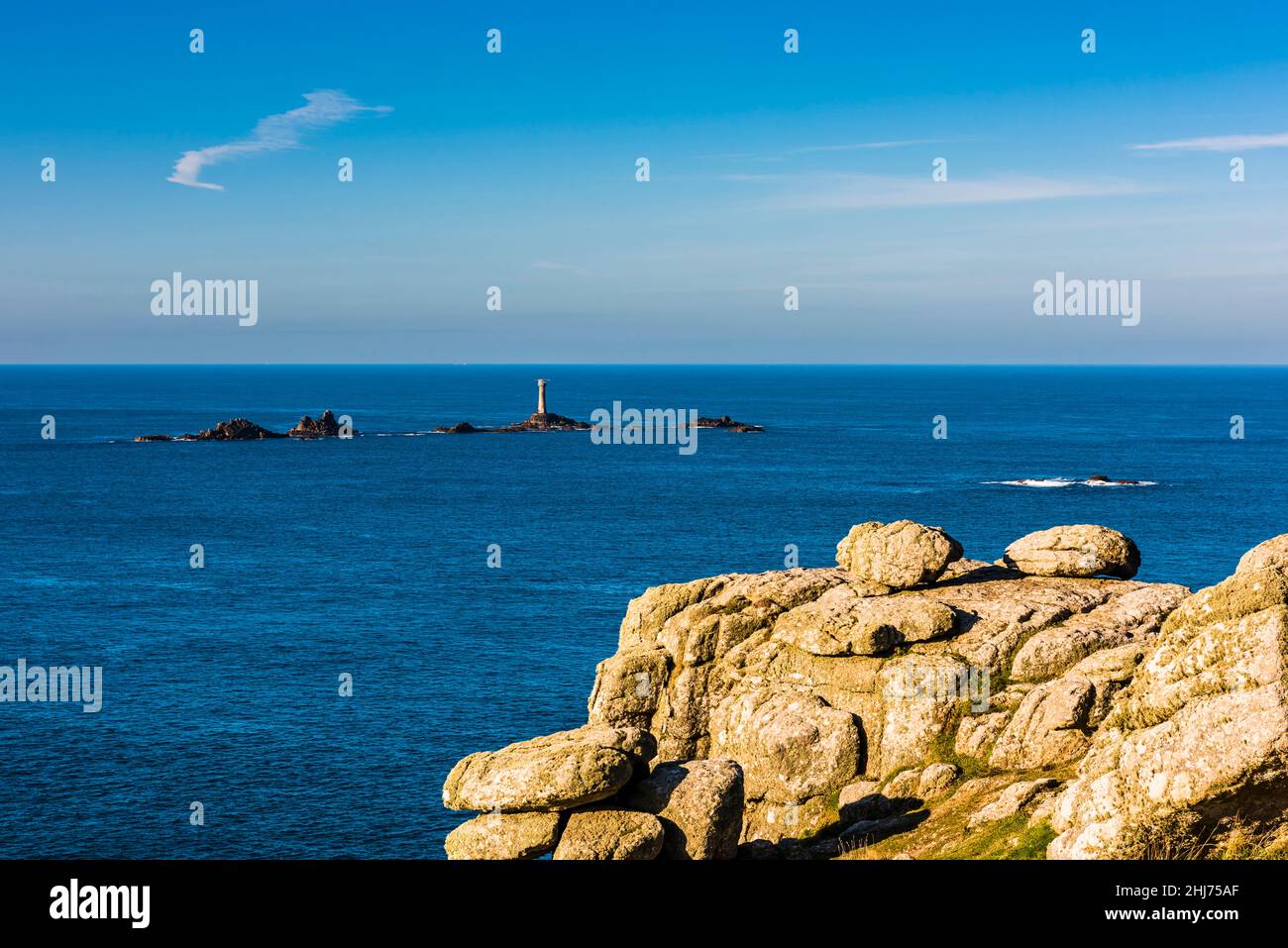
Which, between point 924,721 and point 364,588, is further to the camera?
point 364,588

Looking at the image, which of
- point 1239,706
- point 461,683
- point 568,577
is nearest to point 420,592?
point 568,577

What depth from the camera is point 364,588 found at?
347 ft

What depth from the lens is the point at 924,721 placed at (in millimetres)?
39219

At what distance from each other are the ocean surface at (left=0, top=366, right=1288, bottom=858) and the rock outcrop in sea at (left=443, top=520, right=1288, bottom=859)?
19.6 meters

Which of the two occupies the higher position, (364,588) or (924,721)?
(924,721)

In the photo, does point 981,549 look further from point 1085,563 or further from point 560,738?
point 560,738

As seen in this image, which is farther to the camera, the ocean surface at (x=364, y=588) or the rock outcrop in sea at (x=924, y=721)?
the ocean surface at (x=364, y=588)

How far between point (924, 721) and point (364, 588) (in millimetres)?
75661

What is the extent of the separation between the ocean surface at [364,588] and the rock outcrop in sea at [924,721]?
1963cm

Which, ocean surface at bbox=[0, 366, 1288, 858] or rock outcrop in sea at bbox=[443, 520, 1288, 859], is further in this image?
ocean surface at bbox=[0, 366, 1288, 858]

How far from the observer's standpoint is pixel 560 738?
3164 centimetres

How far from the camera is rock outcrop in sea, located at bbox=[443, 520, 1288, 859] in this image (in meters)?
23.7

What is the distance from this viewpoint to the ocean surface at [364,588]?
5869cm
